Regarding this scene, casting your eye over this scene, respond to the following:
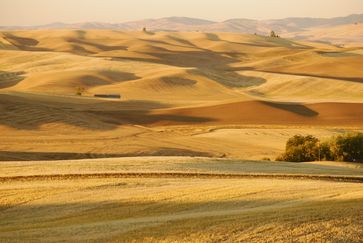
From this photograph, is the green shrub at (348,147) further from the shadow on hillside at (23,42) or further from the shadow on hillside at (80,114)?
the shadow on hillside at (23,42)

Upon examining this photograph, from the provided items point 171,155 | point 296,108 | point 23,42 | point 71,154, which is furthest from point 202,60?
point 71,154

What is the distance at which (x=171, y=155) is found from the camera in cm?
3566

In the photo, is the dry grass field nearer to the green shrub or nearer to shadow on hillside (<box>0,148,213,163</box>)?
shadow on hillside (<box>0,148,213,163</box>)

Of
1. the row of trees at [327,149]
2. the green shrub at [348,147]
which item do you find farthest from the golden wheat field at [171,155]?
the green shrub at [348,147]

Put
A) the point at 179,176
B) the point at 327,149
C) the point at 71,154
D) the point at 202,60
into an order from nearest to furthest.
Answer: the point at 179,176, the point at 327,149, the point at 71,154, the point at 202,60

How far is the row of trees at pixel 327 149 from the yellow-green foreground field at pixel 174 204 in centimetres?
864

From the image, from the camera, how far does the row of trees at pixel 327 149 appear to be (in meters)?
33.5

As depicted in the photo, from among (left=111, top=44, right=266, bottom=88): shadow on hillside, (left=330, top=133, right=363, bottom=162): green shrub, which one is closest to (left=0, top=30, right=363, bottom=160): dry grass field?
(left=111, top=44, right=266, bottom=88): shadow on hillside

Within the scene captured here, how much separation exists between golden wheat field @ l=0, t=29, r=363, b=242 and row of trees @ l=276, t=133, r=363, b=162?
48.5 inches

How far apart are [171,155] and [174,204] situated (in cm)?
1896

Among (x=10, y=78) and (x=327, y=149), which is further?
(x=10, y=78)

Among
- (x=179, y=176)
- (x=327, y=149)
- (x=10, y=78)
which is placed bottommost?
(x=10, y=78)

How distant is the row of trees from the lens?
3347 cm

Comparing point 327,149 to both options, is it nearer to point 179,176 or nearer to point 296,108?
point 179,176
